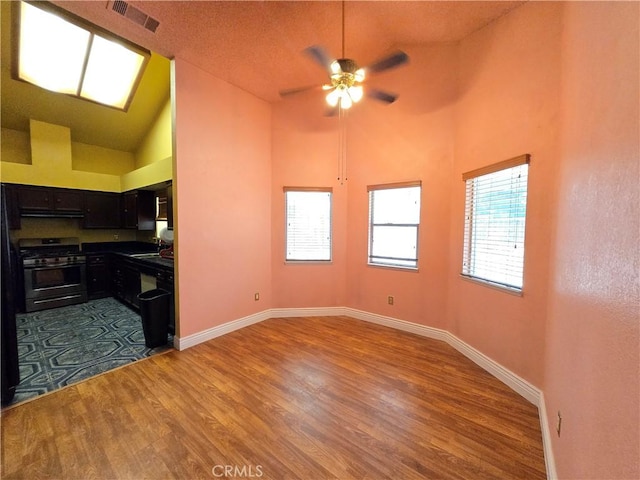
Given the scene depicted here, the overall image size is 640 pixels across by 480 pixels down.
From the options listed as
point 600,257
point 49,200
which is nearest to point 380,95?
point 600,257

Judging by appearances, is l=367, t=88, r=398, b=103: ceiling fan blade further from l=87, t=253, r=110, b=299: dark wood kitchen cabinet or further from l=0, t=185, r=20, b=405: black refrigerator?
l=87, t=253, r=110, b=299: dark wood kitchen cabinet

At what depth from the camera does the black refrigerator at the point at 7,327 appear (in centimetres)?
191

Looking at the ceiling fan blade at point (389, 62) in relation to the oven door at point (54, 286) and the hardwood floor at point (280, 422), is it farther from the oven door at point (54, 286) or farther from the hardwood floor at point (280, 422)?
the oven door at point (54, 286)

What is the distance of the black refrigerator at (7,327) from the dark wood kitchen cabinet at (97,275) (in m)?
3.25

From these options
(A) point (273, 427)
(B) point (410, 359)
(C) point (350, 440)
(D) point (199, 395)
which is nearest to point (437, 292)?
(B) point (410, 359)

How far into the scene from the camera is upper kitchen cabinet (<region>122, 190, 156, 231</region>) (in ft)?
16.6

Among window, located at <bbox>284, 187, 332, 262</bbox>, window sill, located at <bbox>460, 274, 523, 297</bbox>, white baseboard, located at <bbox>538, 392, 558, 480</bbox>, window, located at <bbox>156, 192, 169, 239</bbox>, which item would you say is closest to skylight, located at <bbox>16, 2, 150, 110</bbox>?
window, located at <bbox>156, 192, 169, 239</bbox>

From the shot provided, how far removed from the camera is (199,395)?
6.99ft

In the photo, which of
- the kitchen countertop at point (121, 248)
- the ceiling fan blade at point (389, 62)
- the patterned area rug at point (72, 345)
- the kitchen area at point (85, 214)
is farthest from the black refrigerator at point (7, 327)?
the ceiling fan blade at point (389, 62)

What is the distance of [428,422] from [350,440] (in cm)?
61

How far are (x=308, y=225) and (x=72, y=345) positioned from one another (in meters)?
3.30

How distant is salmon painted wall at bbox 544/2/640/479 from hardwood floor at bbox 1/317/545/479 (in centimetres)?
51

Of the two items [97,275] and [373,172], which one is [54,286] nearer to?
[97,275]

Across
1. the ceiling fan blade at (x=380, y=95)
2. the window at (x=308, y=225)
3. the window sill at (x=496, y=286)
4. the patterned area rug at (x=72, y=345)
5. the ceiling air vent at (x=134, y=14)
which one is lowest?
the patterned area rug at (x=72, y=345)
